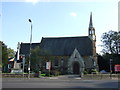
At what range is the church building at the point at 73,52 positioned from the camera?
56.5 metres

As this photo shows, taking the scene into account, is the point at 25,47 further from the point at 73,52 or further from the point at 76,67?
the point at 76,67

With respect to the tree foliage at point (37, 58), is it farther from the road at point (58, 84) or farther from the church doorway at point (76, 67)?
the road at point (58, 84)

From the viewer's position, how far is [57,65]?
60.4m

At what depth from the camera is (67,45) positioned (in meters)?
62.8

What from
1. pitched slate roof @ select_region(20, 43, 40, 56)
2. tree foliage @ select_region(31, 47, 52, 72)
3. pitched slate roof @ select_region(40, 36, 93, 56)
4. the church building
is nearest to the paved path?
tree foliage @ select_region(31, 47, 52, 72)

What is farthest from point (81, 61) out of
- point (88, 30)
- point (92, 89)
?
point (92, 89)

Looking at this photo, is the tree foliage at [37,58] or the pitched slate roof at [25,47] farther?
the pitched slate roof at [25,47]

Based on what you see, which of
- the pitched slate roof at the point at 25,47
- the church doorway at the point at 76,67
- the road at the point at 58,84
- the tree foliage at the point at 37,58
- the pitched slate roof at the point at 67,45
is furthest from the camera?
the pitched slate roof at the point at 25,47

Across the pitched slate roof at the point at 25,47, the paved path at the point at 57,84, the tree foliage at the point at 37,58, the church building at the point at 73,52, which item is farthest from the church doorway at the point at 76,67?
the paved path at the point at 57,84

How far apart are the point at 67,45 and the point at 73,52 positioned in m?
6.54

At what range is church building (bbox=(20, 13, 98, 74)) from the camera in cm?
5653

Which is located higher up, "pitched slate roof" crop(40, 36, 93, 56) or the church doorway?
"pitched slate roof" crop(40, 36, 93, 56)

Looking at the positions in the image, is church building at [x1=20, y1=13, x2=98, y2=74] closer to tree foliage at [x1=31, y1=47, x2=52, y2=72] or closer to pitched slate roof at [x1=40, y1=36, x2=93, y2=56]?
pitched slate roof at [x1=40, y1=36, x2=93, y2=56]

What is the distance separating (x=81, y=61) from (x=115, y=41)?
13.7 meters
